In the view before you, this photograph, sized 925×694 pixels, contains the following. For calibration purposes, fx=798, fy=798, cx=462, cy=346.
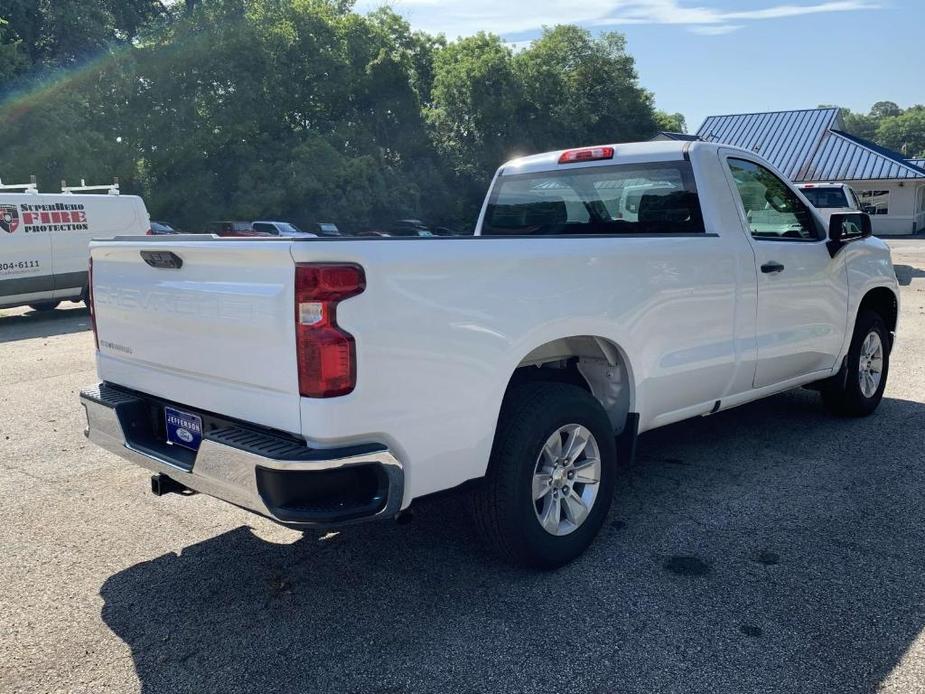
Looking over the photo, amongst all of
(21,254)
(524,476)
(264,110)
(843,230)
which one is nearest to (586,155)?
(843,230)

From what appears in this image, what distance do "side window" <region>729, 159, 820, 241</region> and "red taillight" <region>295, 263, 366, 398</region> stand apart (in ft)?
9.80

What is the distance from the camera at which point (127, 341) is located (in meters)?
3.76

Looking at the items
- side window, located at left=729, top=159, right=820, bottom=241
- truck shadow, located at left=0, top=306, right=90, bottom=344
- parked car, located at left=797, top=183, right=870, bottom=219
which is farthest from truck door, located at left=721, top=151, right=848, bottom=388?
parked car, located at left=797, top=183, right=870, bottom=219

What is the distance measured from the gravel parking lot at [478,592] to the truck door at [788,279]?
730 mm

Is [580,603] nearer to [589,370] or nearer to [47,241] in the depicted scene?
[589,370]

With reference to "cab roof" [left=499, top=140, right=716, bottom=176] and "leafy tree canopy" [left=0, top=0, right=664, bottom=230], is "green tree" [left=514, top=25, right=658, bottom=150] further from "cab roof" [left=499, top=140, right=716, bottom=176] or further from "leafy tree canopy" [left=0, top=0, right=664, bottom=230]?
"cab roof" [left=499, top=140, right=716, bottom=176]

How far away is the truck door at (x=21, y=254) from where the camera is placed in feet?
43.2

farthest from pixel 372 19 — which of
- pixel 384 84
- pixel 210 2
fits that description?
pixel 210 2

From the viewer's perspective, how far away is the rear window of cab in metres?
4.69

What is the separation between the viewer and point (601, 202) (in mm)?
4957

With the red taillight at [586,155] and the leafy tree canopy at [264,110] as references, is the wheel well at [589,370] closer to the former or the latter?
the red taillight at [586,155]

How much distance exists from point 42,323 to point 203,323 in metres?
12.1

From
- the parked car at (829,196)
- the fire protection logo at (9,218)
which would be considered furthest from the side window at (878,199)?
the fire protection logo at (9,218)

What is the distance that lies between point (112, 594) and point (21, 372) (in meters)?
6.30
